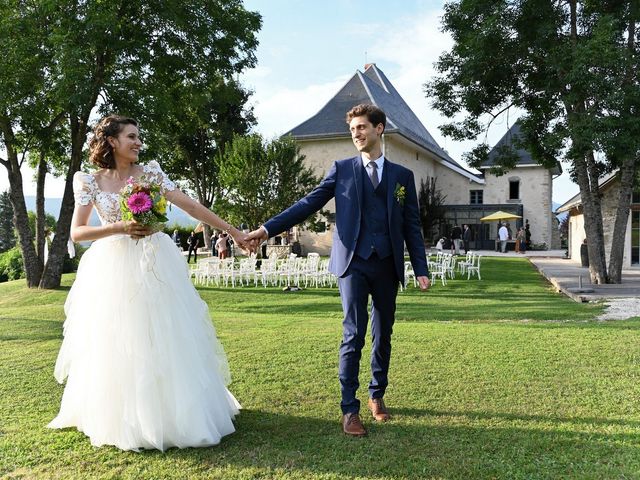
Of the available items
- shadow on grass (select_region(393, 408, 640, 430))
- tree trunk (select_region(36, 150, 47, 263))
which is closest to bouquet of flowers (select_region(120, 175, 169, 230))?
shadow on grass (select_region(393, 408, 640, 430))

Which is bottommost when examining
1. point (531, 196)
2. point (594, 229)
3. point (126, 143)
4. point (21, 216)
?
point (594, 229)

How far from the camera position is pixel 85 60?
14234mm

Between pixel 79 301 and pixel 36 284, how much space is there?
17.0 metres

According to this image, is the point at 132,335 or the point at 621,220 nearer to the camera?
the point at 132,335

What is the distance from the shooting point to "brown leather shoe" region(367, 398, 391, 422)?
3914 millimetres

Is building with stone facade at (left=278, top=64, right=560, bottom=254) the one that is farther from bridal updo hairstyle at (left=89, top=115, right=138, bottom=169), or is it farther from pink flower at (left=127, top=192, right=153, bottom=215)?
pink flower at (left=127, top=192, right=153, bottom=215)

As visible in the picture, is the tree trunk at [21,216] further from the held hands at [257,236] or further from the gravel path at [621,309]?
the gravel path at [621,309]

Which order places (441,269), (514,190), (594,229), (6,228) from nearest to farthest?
1. (594,229)
2. (441,269)
3. (514,190)
4. (6,228)

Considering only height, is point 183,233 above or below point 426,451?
above

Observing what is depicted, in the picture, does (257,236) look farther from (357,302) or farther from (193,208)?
(357,302)

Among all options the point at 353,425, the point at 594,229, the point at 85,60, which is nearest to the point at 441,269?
the point at 594,229

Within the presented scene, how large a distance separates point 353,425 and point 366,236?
4.18ft

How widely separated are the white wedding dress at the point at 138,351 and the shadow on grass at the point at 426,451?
0.79ft

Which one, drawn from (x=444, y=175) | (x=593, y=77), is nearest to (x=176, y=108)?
(x=593, y=77)
